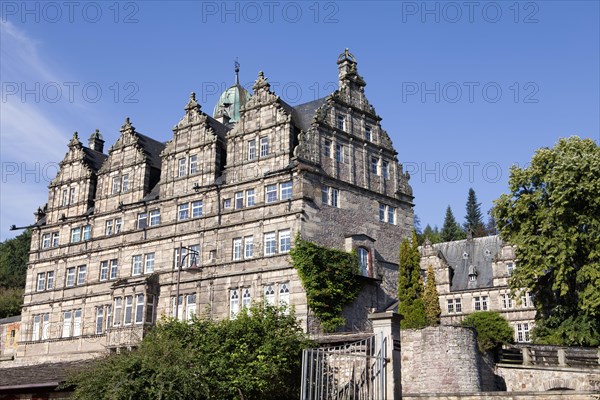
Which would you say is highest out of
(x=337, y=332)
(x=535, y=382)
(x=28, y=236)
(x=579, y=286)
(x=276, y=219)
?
(x=28, y=236)

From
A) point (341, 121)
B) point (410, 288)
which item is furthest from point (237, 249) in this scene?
point (410, 288)

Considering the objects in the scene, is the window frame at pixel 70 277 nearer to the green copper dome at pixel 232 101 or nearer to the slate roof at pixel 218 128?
the slate roof at pixel 218 128

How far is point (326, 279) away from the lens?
35625mm

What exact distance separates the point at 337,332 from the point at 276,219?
674 centimetres

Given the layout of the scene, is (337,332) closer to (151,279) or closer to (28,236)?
(151,279)

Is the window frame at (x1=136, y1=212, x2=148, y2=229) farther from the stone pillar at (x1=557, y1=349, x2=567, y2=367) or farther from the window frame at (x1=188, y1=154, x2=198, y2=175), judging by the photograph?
the stone pillar at (x1=557, y1=349, x2=567, y2=367)

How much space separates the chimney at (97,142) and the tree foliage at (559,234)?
30.5 m

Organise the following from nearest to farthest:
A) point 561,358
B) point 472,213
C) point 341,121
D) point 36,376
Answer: point 561,358 < point 36,376 < point 341,121 < point 472,213

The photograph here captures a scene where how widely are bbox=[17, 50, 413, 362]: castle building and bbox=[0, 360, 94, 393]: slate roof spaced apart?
2663 mm

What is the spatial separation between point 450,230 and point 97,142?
57.2 metres

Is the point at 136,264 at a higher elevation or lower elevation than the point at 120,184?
lower

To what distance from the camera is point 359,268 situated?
37.4 metres

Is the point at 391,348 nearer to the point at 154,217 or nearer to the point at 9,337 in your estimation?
the point at 154,217

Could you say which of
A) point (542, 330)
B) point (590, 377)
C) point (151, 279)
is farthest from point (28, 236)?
point (590, 377)
